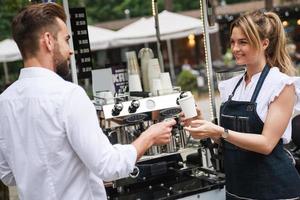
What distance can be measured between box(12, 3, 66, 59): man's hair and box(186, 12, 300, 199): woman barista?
0.70 m

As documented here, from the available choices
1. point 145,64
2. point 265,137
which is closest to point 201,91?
point 145,64

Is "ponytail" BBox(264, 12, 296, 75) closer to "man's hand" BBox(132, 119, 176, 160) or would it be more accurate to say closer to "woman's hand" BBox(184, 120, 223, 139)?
"woman's hand" BBox(184, 120, 223, 139)

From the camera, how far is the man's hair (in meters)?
1.48

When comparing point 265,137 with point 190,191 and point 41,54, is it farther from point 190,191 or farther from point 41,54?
point 41,54

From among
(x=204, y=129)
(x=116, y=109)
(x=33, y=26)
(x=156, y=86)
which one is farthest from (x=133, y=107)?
(x=33, y=26)

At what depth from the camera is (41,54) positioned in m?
1.52

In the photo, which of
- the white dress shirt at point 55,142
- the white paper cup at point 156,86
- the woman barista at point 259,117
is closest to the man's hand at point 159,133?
the white dress shirt at point 55,142

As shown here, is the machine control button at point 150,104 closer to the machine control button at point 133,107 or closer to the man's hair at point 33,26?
the machine control button at point 133,107

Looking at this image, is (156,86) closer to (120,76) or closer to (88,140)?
(120,76)

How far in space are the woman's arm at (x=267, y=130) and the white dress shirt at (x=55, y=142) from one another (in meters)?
0.40

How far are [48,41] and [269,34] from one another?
3.26 ft

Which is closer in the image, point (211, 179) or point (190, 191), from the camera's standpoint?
point (190, 191)

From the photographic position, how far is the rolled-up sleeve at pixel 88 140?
1425mm

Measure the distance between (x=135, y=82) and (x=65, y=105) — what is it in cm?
131
